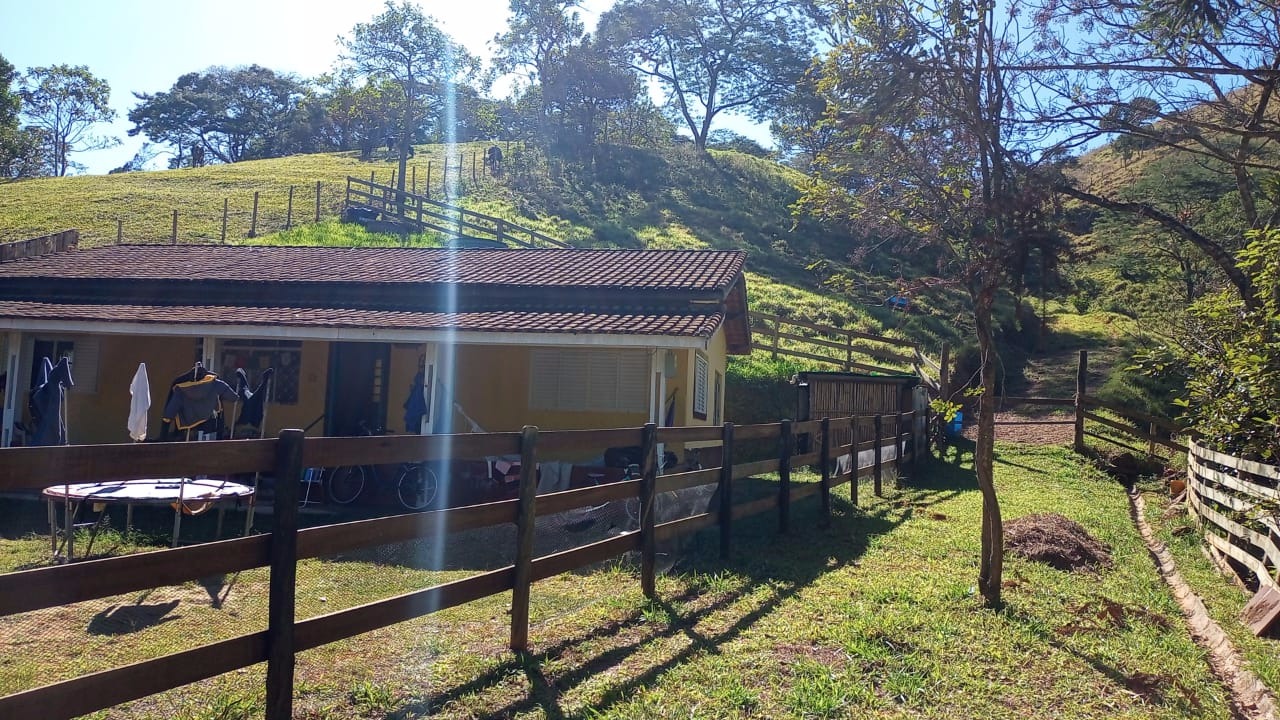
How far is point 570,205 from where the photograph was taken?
46188 mm

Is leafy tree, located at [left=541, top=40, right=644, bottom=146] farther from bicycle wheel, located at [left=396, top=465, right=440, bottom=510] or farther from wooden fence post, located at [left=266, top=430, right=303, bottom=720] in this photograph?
wooden fence post, located at [left=266, top=430, right=303, bottom=720]

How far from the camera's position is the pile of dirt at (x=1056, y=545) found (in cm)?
842

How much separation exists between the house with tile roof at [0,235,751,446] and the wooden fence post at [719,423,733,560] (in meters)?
4.11

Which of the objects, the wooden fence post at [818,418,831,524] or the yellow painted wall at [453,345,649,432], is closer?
the wooden fence post at [818,418,831,524]

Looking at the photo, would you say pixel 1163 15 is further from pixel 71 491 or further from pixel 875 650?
pixel 71 491

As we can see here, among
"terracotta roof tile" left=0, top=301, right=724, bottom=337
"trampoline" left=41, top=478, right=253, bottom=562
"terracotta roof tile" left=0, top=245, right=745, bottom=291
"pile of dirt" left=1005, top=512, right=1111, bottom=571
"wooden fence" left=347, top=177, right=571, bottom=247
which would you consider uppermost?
"wooden fence" left=347, top=177, right=571, bottom=247

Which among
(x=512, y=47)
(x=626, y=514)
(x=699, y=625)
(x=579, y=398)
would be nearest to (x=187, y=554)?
(x=699, y=625)

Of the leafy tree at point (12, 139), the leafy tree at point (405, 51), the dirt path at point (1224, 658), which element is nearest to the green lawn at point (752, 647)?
the dirt path at point (1224, 658)

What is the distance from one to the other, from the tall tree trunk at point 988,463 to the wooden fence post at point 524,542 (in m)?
3.13

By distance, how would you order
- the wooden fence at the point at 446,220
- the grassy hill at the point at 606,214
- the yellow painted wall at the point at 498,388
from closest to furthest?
the yellow painted wall at the point at 498,388, the grassy hill at the point at 606,214, the wooden fence at the point at 446,220

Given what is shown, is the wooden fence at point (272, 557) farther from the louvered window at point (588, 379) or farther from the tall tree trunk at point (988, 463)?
the louvered window at point (588, 379)

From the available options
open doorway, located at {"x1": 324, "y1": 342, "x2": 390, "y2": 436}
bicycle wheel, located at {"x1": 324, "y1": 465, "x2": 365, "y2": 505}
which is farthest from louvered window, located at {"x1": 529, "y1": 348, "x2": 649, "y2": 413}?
bicycle wheel, located at {"x1": 324, "y1": 465, "x2": 365, "y2": 505}

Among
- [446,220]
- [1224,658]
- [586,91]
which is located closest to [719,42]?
[586,91]

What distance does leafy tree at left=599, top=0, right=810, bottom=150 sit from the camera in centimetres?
5634
